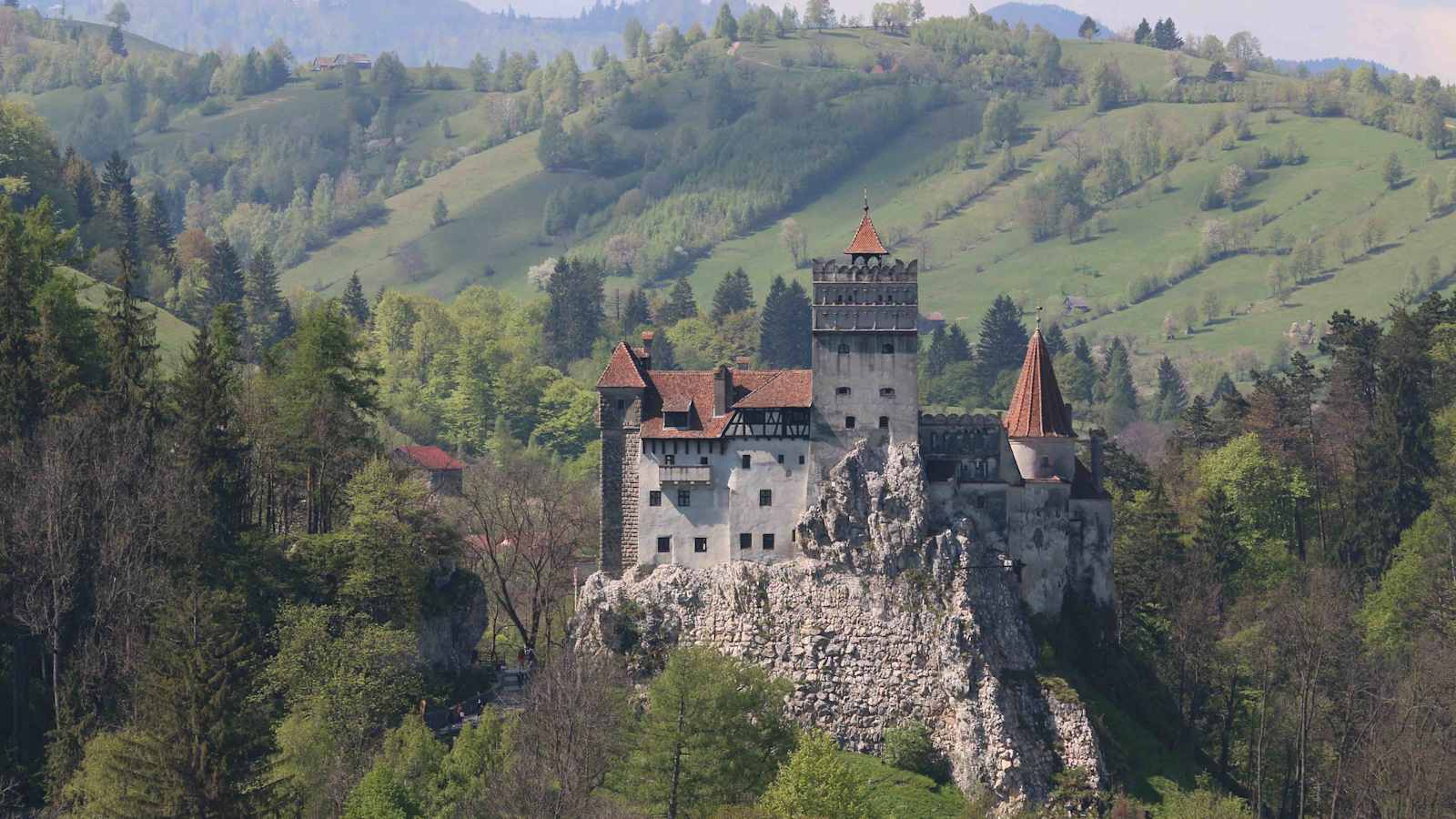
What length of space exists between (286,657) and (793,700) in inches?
783

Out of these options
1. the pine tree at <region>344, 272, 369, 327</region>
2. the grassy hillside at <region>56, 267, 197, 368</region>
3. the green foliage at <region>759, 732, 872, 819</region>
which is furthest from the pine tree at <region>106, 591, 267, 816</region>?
the pine tree at <region>344, 272, 369, 327</region>

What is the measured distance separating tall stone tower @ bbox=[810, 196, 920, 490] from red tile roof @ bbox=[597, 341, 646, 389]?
7272mm

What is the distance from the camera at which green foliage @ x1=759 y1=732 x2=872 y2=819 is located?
266ft

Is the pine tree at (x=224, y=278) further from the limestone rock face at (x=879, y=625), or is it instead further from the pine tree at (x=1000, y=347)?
the limestone rock face at (x=879, y=625)

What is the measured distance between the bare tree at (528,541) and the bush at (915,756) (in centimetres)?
1667

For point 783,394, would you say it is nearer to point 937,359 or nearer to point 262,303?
point 262,303

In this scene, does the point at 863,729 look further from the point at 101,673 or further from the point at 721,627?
the point at 101,673

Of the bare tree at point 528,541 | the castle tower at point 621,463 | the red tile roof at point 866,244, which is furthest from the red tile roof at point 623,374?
the bare tree at point 528,541

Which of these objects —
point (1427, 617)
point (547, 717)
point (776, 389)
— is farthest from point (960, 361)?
point (547, 717)

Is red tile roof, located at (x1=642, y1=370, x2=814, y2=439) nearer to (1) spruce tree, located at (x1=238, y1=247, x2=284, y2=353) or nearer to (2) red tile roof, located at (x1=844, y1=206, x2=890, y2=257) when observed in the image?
(2) red tile roof, located at (x1=844, y1=206, x2=890, y2=257)

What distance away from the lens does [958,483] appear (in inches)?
3654

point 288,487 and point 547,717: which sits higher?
point 288,487

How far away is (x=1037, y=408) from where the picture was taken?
95.3 metres

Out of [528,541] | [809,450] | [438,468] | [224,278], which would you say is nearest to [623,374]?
[809,450]
